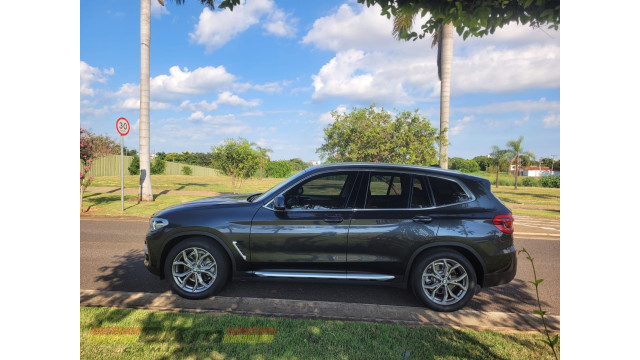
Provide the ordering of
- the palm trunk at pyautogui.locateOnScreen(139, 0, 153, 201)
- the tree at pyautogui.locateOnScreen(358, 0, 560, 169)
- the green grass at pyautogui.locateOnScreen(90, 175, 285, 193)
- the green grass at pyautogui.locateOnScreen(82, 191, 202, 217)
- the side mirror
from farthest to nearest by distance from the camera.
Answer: the green grass at pyautogui.locateOnScreen(90, 175, 285, 193) < the palm trunk at pyautogui.locateOnScreen(139, 0, 153, 201) < the green grass at pyautogui.locateOnScreen(82, 191, 202, 217) < the side mirror < the tree at pyautogui.locateOnScreen(358, 0, 560, 169)

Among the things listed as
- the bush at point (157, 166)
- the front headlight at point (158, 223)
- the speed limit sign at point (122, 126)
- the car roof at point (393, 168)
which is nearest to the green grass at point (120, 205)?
the speed limit sign at point (122, 126)

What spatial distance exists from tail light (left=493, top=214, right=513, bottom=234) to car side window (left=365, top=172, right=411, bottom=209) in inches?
40.9

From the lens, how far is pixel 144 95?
43.4ft

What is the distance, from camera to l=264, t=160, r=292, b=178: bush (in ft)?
138

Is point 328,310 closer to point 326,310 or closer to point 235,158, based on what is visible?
point 326,310

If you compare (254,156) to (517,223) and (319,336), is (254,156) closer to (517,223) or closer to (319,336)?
(517,223)

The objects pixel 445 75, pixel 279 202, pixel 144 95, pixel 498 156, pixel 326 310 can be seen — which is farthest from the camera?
pixel 498 156

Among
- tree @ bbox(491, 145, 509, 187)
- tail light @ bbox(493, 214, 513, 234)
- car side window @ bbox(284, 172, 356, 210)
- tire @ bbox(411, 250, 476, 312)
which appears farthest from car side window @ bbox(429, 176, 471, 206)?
tree @ bbox(491, 145, 509, 187)

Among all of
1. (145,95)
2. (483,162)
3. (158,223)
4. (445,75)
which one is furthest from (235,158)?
(483,162)

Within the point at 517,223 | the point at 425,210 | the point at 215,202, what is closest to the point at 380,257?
the point at 425,210

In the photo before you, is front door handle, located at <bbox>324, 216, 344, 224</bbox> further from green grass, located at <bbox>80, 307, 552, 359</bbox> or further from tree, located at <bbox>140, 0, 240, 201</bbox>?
tree, located at <bbox>140, 0, 240, 201</bbox>

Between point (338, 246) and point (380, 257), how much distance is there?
0.50 metres

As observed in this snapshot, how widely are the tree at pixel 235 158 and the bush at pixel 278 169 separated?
78.9 feet

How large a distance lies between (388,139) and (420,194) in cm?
1152
